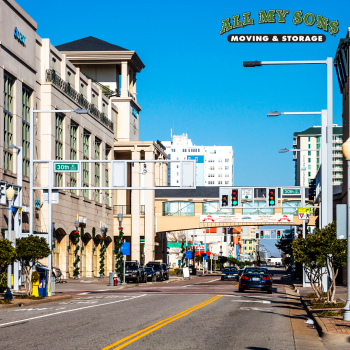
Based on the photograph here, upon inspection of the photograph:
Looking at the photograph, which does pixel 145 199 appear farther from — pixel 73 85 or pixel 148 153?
pixel 73 85

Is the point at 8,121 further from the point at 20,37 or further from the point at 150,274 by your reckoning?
the point at 150,274

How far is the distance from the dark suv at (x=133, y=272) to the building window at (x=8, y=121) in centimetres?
1322

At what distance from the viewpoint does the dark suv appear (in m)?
50.7

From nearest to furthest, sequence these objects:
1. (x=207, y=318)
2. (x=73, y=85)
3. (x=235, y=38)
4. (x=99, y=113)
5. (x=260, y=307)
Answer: (x=207, y=318), (x=235, y=38), (x=260, y=307), (x=73, y=85), (x=99, y=113)

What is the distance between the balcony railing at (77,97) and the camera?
52.1 metres

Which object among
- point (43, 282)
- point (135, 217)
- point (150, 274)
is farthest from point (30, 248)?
point (135, 217)

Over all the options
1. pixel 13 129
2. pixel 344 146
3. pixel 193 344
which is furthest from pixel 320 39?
pixel 13 129

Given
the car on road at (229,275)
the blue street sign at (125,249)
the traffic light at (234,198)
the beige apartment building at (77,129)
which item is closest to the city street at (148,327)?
the beige apartment building at (77,129)

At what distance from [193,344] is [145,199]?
62.4 metres

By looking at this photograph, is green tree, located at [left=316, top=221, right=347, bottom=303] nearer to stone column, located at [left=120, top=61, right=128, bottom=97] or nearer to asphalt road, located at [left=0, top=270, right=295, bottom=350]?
asphalt road, located at [left=0, top=270, right=295, bottom=350]

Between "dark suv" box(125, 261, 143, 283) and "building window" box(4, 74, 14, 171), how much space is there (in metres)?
13.2

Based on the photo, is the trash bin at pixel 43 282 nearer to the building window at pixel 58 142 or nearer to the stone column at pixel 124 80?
the building window at pixel 58 142

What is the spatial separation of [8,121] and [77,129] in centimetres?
1671

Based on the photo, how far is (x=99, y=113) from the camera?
66875 mm
